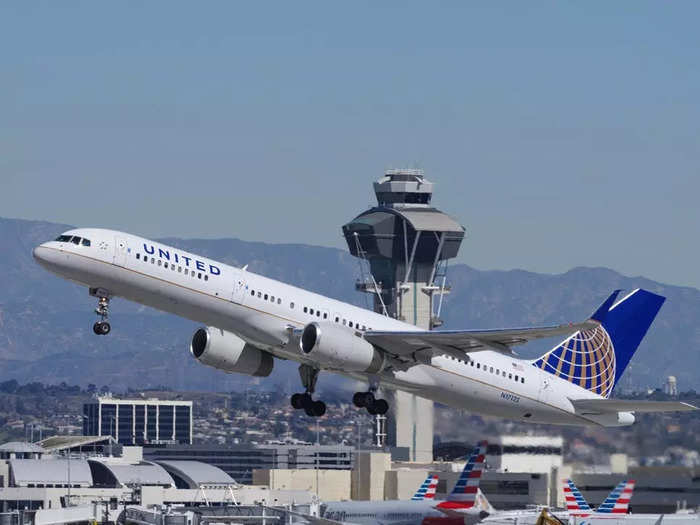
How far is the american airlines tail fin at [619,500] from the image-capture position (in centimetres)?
6900

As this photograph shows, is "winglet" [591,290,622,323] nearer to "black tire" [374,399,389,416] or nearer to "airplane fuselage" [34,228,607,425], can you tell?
"airplane fuselage" [34,228,607,425]

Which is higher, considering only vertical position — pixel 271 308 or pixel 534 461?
pixel 271 308

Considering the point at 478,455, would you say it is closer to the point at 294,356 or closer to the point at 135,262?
the point at 294,356

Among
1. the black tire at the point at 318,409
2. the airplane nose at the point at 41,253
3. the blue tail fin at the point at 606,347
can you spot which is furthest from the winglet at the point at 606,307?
the airplane nose at the point at 41,253

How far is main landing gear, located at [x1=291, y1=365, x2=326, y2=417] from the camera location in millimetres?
69750

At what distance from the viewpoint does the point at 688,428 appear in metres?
70.1

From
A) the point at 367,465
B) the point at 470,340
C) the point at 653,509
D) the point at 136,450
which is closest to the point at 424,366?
the point at 470,340

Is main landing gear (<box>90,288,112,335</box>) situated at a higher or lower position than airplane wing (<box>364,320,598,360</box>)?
higher

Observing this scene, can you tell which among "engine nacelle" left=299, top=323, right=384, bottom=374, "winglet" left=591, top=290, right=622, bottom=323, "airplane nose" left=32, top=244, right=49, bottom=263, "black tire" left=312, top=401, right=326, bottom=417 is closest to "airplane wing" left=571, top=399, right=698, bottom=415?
"winglet" left=591, top=290, right=622, bottom=323

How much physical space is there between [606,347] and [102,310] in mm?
23908

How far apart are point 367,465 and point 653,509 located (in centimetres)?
5823

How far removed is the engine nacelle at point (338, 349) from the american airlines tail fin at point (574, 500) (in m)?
11.1

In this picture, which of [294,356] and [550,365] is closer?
[294,356]

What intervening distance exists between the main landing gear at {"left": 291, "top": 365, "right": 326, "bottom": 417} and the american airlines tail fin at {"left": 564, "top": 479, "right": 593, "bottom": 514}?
10862 mm
